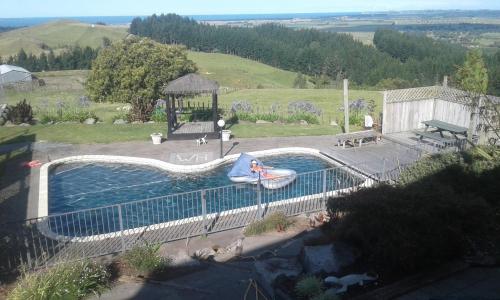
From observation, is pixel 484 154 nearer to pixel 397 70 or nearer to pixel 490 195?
pixel 490 195

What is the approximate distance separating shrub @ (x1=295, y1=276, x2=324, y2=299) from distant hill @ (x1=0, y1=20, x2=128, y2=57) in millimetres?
125142

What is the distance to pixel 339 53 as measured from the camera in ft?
353

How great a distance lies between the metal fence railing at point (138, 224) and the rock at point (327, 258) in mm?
3310

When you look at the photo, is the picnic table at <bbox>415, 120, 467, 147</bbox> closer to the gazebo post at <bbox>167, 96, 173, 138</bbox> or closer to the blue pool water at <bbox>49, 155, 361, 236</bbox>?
the blue pool water at <bbox>49, 155, 361, 236</bbox>

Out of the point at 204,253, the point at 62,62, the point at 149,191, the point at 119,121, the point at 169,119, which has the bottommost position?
the point at 62,62

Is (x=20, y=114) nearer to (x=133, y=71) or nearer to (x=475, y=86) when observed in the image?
(x=133, y=71)

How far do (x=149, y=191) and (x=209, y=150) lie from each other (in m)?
4.45

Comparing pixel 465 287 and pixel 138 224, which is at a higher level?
pixel 465 287

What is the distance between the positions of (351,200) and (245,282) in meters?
2.40

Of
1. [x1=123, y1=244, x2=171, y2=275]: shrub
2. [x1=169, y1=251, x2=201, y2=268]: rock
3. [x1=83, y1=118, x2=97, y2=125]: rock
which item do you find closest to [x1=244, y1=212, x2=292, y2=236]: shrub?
[x1=169, y1=251, x2=201, y2=268]: rock

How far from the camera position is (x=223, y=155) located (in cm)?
1747

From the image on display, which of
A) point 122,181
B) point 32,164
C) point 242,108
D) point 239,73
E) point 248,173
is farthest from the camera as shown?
point 239,73

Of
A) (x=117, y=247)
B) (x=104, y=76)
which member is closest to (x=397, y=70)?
(x=104, y=76)

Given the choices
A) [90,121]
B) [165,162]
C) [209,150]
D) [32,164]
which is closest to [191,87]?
[209,150]
